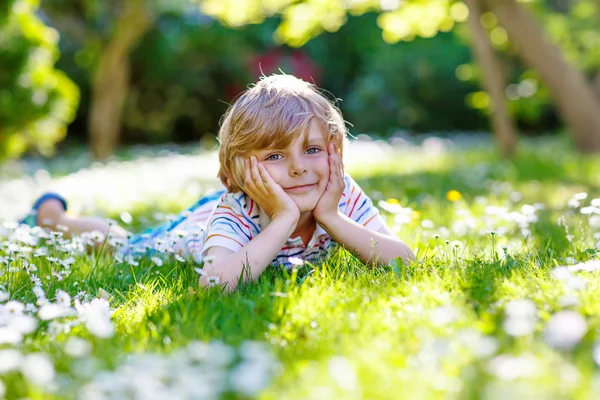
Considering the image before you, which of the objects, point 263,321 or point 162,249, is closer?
point 263,321

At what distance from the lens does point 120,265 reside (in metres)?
3.15

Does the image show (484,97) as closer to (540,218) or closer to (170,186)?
(170,186)

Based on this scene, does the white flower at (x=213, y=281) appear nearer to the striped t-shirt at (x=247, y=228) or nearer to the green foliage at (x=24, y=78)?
the striped t-shirt at (x=247, y=228)

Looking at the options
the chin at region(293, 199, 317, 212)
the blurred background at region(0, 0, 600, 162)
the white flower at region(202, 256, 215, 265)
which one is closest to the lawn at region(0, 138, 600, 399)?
the white flower at region(202, 256, 215, 265)

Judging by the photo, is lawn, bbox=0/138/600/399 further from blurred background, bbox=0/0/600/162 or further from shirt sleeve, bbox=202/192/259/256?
blurred background, bbox=0/0/600/162

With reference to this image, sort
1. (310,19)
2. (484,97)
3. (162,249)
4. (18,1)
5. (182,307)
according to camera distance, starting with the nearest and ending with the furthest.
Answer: (182,307)
(162,249)
(18,1)
(310,19)
(484,97)

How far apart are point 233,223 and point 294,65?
63.5ft

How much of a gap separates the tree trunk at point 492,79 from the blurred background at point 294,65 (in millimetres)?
25

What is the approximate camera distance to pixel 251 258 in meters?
2.63

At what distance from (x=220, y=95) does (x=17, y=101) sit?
11435 mm

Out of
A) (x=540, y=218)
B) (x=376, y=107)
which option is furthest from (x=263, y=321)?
(x=376, y=107)

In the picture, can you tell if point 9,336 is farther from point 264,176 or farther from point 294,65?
point 294,65

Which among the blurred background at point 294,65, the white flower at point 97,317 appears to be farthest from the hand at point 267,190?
the blurred background at point 294,65

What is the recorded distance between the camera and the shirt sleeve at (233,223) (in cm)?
281
